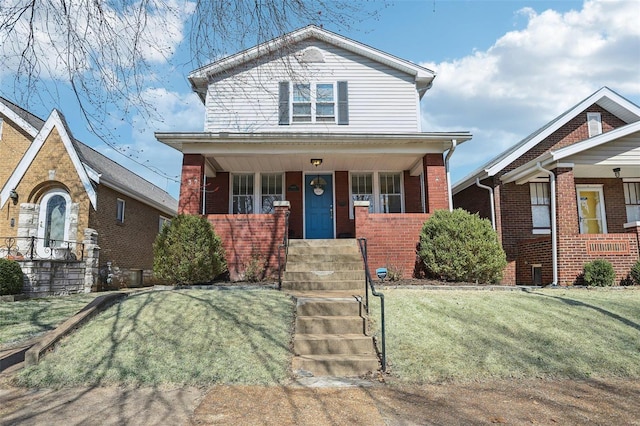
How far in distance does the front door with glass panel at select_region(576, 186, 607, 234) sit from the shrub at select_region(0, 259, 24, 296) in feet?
53.7

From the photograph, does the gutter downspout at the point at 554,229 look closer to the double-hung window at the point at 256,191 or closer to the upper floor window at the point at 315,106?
the upper floor window at the point at 315,106

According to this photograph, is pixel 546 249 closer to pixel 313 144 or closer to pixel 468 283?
pixel 468 283

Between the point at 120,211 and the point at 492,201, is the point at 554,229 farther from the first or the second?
the point at 120,211

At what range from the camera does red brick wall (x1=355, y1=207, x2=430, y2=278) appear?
413 inches

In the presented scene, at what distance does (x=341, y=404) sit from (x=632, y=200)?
13994 mm

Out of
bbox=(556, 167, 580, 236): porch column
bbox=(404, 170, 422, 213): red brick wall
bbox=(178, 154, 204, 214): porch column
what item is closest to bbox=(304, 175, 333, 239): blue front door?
bbox=(404, 170, 422, 213): red brick wall

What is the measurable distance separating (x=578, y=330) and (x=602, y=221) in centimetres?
928

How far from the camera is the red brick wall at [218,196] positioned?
13711 mm

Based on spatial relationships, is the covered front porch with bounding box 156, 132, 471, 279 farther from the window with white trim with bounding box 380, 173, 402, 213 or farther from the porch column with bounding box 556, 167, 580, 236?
the porch column with bounding box 556, 167, 580, 236

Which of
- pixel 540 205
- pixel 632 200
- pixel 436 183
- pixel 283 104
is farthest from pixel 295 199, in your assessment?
pixel 632 200

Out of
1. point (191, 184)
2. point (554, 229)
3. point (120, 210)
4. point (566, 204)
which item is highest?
point (191, 184)

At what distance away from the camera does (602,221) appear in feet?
45.3

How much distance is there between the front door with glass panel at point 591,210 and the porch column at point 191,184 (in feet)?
38.6

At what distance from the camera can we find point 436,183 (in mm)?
11602
